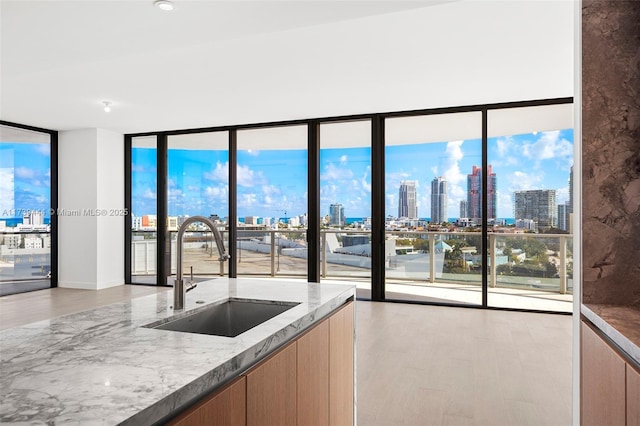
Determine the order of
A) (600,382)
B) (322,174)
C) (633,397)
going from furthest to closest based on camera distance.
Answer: (322,174)
(600,382)
(633,397)

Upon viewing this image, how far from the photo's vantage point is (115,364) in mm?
992

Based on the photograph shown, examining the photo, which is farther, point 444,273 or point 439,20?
point 444,273

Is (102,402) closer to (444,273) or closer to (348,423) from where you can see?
(348,423)

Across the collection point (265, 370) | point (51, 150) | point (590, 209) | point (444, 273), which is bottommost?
point (444, 273)

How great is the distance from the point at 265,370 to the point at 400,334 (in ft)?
10.4

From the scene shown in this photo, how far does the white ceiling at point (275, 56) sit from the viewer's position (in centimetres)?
272

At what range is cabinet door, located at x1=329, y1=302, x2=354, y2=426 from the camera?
5.97ft

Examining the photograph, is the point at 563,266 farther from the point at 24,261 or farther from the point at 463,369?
→ the point at 24,261

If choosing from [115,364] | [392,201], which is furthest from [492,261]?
[115,364]

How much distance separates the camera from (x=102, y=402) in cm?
79

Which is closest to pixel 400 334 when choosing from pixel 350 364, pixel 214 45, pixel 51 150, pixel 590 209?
pixel 350 364

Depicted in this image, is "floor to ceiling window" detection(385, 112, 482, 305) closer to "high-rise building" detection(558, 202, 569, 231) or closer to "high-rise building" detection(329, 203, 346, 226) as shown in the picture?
"high-rise building" detection(329, 203, 346, 226)

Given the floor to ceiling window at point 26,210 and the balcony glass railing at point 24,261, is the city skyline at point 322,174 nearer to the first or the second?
the floor to ceiling window at point 26,210

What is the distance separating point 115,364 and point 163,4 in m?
2.24
